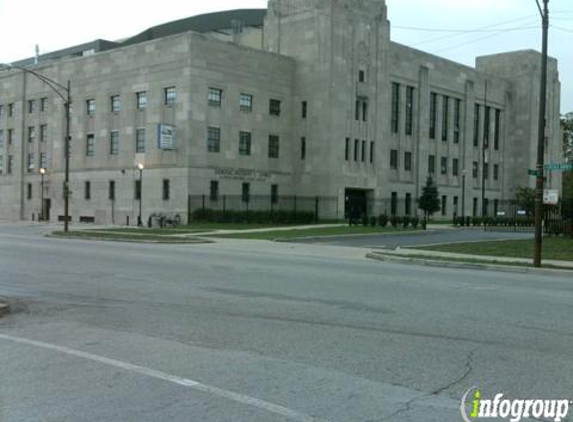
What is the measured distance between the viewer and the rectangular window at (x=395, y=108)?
69.4 metres

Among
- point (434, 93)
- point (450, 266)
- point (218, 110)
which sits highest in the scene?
point (434, 93)

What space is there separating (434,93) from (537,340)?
229ft

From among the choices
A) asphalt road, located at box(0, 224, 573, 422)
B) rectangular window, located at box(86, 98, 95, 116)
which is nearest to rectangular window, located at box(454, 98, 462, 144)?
rectangular window, located at box(86, 98, 95, 116)

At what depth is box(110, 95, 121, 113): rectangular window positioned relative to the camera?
57.6 meters

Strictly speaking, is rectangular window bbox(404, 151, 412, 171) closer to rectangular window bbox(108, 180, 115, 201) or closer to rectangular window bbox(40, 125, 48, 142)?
rectangular window bbox(108, 180, 115, 201)

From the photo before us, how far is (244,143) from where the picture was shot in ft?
185

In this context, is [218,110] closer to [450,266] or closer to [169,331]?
Answer: [450,266]

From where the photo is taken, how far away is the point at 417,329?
898cm

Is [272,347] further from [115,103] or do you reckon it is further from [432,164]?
[432,164]

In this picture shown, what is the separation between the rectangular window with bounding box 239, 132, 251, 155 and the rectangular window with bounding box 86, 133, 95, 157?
556 inches

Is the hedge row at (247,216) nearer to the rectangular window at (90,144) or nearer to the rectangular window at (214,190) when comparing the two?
the rectangular window at (214,190)

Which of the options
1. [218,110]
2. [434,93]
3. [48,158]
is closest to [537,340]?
[218,110]

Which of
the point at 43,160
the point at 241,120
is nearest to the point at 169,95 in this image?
the point at 241,120

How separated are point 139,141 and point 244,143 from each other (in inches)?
351
